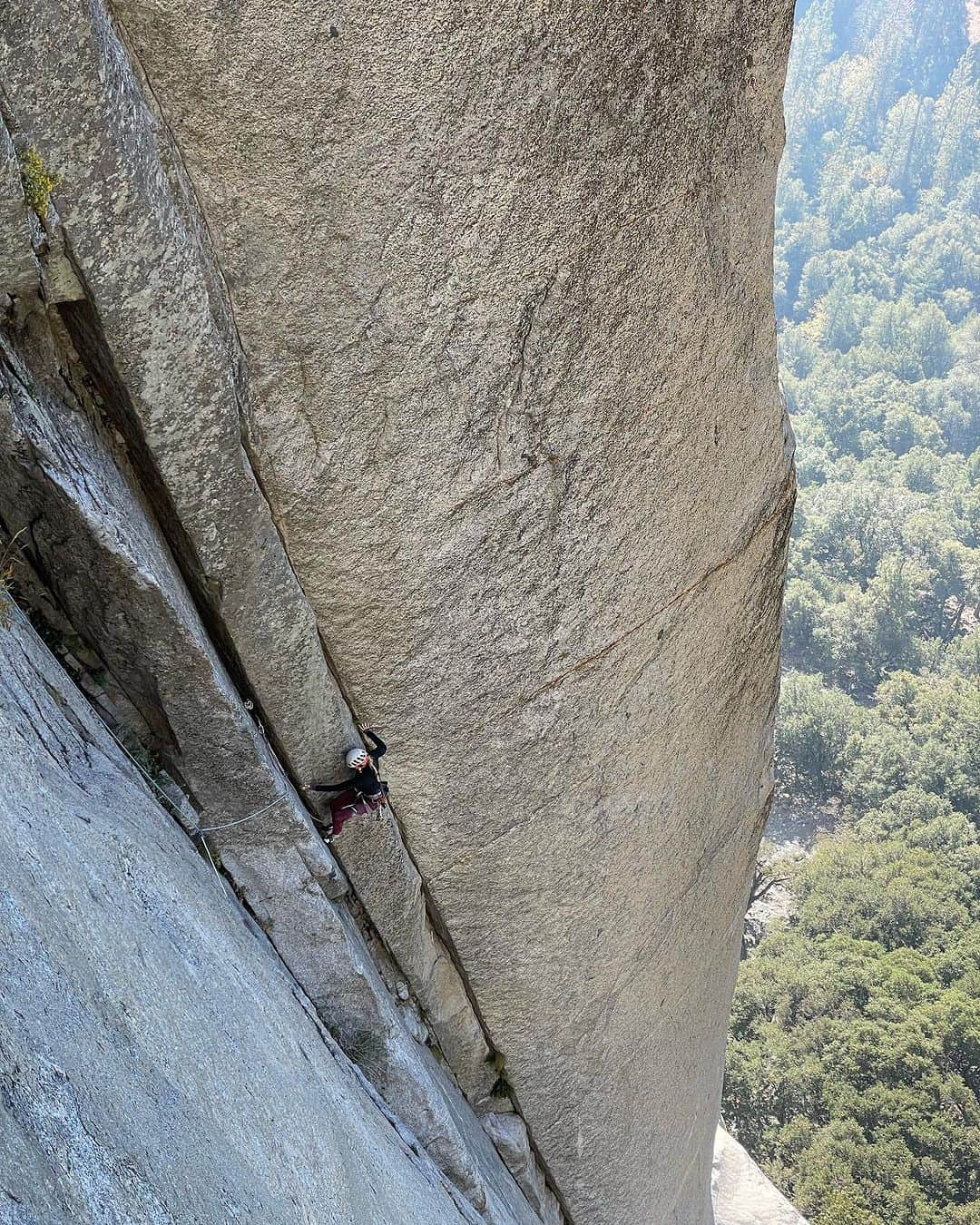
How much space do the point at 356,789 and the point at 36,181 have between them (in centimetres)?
302

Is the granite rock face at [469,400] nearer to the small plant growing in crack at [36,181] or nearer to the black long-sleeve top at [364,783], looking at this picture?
the small plant growing in crack at [36,181]

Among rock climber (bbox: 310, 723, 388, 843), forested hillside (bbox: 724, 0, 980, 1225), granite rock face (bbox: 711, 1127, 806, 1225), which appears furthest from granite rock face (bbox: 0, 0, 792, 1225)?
forested hillside (bbox: 724, 0, 980, 1225)

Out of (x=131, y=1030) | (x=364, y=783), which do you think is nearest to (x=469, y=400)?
(x=364, y=783)

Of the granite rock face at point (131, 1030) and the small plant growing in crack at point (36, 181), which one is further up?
the small plant growing in crack at point (36, 181)

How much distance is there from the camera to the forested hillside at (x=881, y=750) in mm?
19281

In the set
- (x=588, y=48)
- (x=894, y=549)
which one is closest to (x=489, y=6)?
(x=588, y=48)

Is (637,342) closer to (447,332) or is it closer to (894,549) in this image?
(447,332)

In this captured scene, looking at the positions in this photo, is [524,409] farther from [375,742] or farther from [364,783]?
[364,783]

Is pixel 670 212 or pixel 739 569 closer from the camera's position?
pixel 670 212

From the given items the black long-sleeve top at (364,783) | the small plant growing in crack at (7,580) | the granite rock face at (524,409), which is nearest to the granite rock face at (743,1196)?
the granite rock face at (524,409)

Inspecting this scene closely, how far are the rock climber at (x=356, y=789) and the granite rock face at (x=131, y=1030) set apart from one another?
0.68 meters

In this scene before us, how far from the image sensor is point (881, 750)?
36000 millimetres

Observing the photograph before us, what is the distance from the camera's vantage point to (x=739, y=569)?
6215 millimetres

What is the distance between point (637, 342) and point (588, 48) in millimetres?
1273
